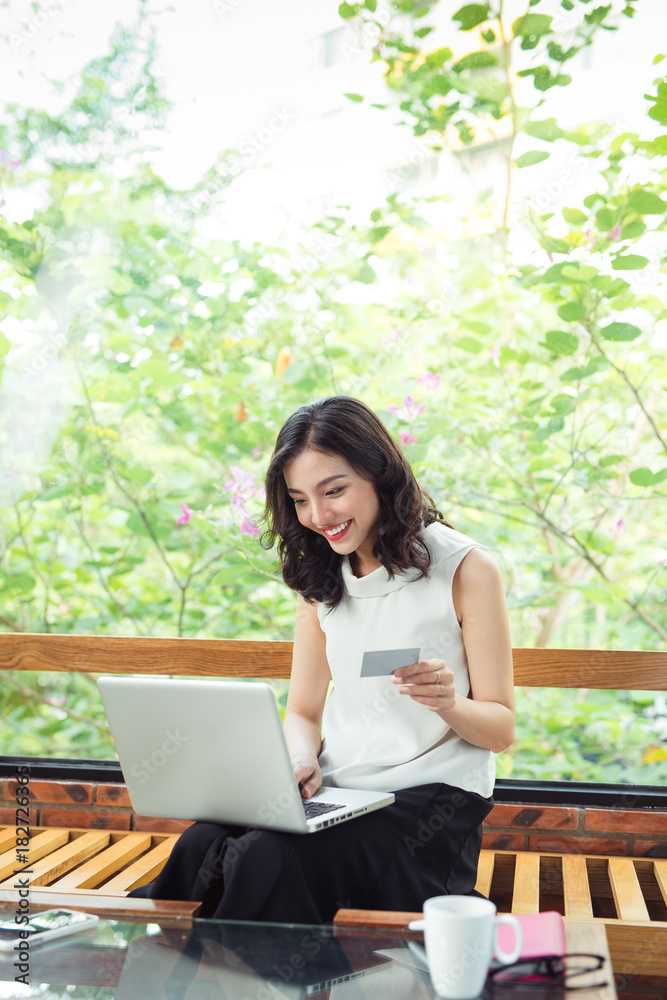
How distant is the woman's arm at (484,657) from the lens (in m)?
1.36

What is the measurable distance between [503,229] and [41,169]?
57.1 inches

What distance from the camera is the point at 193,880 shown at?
1.26 m

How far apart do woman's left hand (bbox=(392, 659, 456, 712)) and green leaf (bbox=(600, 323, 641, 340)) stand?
48.9 inches

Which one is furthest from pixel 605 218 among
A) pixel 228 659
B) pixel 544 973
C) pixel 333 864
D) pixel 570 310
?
pixel 544 973

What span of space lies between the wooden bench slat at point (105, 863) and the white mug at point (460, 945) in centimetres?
106

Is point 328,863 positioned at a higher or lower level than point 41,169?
lower

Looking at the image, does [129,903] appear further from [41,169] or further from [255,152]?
[41,169]

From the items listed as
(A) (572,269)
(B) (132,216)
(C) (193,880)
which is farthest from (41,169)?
(C) (193,880)

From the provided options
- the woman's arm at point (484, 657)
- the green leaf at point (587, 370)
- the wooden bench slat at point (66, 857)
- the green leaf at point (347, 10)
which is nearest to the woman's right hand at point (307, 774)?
the woman's arm at point (484, 657)

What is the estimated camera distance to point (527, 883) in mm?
1740

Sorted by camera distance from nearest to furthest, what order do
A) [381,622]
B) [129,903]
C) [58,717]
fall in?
[129,903] → [381,622] → [58,717]

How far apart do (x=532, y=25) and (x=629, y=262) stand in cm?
66

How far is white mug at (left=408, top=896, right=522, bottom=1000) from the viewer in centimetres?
84

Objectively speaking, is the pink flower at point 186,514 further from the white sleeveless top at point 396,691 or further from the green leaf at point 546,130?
the green leaf at point 546,130
